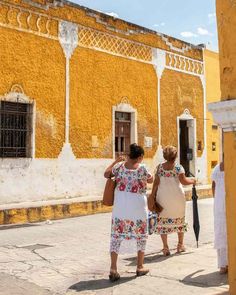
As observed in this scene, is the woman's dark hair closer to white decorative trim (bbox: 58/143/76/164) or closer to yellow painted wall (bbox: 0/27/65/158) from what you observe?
yellow painted wall (bbox: 0/27/65/158)

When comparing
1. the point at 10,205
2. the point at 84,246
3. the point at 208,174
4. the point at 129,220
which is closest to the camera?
the point at 129,220

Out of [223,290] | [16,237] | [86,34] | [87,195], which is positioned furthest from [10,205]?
[223,290]

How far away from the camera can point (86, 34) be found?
12.4 m

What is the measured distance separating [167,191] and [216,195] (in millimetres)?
970

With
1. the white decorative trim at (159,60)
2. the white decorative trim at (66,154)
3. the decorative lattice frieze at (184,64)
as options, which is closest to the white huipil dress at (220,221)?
the white decorative trim at (66,154)

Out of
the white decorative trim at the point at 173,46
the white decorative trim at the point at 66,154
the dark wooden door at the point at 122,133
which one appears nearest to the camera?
the white decorative trim at the point at 66,154

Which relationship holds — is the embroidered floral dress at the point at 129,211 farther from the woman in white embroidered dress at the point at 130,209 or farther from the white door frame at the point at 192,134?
the white door frame at the point at 192,134

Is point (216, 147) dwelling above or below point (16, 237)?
above

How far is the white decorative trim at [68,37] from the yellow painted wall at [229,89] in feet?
27.2

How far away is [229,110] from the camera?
12.3 feet

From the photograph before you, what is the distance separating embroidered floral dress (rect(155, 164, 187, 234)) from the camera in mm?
6133

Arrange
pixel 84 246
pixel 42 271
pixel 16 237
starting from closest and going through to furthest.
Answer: pixel 42 271 < pixel 84 246 < pixel 16 237

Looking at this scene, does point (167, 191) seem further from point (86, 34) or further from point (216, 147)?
point (216, 147)

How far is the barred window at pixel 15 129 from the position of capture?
33.7 ft
